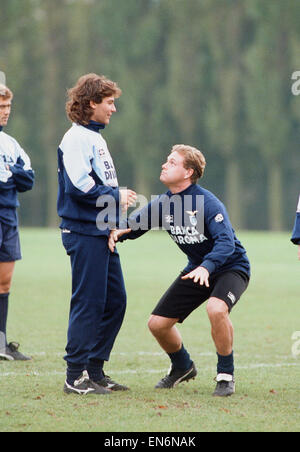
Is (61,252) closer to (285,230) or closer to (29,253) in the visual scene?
(29,253)

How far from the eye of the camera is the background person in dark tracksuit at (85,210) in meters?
5.67

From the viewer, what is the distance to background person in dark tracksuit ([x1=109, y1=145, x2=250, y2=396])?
5781mm

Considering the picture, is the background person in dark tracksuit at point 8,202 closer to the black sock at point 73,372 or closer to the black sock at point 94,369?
the black sock at point 94,369

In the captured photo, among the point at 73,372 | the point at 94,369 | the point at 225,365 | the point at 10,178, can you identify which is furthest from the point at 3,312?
the point at 225,365

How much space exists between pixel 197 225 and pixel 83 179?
2.78ft

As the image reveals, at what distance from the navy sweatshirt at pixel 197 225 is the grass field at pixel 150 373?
2.87ft

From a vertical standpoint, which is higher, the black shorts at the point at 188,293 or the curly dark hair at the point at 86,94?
the curly dark hair at the point at 86,94

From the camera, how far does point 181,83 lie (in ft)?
152

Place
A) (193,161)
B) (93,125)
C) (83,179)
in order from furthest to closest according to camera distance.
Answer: (193,161) → (93,125) → (83,179)

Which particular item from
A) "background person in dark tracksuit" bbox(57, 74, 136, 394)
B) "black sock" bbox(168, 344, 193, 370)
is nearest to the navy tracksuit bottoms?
"background person in dark tracksuit" bbox(57, 74, 136, 394)

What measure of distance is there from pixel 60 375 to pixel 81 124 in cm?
186

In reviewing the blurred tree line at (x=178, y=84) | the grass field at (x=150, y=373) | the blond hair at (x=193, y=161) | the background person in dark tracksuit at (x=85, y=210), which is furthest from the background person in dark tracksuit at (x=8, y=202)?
the blurred tree line at (x=178, y=84)

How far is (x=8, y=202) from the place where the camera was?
23.7ft

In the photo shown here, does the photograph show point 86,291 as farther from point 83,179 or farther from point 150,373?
point 150,373
